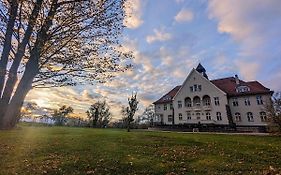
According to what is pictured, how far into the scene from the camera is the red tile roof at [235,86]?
1598 inches

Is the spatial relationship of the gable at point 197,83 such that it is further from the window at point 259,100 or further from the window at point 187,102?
the window at point 259,100

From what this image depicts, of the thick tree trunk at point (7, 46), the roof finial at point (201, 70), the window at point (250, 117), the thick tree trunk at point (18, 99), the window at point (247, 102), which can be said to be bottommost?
the thick tree trunk at point (18, 99)

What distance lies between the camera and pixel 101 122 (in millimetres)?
62812

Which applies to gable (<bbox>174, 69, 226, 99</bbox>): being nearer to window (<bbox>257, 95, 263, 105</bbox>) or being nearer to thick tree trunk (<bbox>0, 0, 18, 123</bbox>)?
window (<bbox>257, 95, 263, 105</bbox>)

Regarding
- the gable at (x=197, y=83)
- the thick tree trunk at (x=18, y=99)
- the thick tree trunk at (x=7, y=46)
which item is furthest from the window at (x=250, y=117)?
the thick tree trunk at (x=7, y=46)

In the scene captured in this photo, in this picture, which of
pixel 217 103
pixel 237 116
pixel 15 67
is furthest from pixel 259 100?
pixel 15 67

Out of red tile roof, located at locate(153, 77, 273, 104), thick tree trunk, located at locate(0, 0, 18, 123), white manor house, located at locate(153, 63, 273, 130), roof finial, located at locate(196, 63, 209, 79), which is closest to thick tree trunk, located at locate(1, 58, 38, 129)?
thick tree trunk, located at locate(0, 0, 18, 123)

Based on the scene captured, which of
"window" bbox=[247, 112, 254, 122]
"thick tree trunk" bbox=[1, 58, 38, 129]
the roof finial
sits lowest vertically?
"thick tree trunk" bbox=[1, 58, 38, 129]

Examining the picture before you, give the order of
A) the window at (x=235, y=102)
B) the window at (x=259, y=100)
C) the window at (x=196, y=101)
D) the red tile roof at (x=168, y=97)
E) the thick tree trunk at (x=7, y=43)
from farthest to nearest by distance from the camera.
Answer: the red tile roof at (x=168, y=97), the window at (x=196, y=101), the window at (x=235, y=102), the window at (x=259, y=100), the thick tree trunk at (x=7, y=43)

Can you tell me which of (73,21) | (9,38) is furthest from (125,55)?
(9,38)

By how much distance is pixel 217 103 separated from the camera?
43.8m

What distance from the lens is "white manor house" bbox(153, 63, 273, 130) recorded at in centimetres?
4016

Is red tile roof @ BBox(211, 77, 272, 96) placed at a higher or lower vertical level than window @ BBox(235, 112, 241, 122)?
higher

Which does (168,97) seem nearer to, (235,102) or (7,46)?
(235,102)
